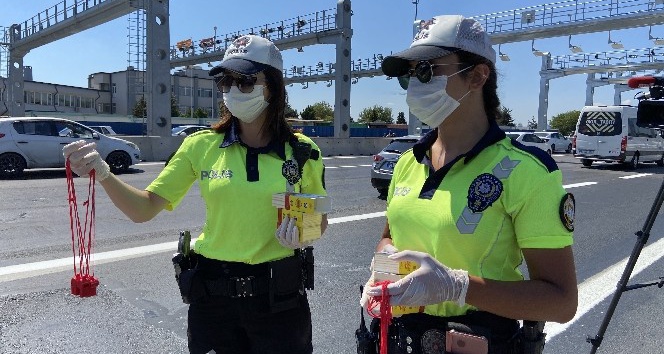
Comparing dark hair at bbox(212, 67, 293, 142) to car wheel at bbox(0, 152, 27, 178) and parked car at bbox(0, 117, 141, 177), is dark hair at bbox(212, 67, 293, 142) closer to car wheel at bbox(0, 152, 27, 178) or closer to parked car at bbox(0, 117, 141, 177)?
parked car at bbox(0, 117, 141, 177)

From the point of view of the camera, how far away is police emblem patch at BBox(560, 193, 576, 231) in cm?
152

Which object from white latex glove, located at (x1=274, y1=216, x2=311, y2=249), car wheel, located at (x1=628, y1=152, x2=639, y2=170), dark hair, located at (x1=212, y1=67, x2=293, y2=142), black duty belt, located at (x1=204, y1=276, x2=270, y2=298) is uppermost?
dark hair, located at (x1=212, y1=67, x2=293, y2=142)

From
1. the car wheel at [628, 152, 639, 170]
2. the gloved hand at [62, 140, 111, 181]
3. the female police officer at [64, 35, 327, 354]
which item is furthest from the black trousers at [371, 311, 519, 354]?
the car wheel at [628, 152, 639, 170]

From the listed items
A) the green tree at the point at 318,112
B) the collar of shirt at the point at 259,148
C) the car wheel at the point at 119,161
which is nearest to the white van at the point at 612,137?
the car wheel at the point at 119,161

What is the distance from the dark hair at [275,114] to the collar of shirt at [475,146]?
2.67ft

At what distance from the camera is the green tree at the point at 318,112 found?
10650 cm

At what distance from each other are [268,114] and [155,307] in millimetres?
2784

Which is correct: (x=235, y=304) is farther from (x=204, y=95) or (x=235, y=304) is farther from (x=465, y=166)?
(x=204, y=95)

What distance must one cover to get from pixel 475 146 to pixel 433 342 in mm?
639

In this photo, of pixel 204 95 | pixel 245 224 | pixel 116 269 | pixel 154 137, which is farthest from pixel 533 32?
pixel 204 95

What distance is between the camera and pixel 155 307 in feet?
15.2

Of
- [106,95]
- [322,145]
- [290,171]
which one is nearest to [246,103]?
[290,171]

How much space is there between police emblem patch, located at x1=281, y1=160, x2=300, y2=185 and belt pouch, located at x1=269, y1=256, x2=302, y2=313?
0.36 meters

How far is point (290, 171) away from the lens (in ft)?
8.11
